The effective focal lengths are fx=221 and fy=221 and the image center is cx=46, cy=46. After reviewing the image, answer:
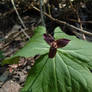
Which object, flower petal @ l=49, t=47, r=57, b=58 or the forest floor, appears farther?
the forest floor

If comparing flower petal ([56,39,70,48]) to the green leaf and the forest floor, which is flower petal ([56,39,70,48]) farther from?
the forest floor

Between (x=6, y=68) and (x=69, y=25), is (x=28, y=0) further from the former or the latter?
(x=6, y=68)

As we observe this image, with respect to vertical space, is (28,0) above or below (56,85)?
above

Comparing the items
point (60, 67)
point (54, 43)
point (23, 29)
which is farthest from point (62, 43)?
point (23, 29)

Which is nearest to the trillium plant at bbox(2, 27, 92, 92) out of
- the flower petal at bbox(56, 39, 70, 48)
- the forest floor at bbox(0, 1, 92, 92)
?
the flower petal at bbox(56, 39, 70, 48)

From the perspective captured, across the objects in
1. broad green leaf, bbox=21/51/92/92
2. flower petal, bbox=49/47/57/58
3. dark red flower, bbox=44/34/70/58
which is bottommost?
broad green leaf, bbox=21/51/92/92

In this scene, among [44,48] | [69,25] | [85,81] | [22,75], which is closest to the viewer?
[85,81]

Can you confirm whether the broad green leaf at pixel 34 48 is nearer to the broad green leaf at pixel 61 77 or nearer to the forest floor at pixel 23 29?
the broad green leaf at pixel 61 77

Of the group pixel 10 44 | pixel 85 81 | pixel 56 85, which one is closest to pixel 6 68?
pixel 10 44
